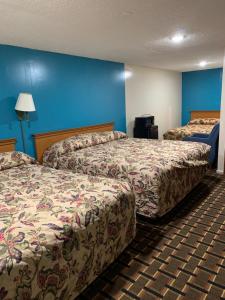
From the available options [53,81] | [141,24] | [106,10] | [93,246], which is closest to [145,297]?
[93,246]

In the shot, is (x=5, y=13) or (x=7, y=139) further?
(x=7, y=139)

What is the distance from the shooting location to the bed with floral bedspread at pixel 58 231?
115cm

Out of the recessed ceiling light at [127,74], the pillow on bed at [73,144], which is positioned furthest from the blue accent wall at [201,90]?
the pillow on bed at [73,144]

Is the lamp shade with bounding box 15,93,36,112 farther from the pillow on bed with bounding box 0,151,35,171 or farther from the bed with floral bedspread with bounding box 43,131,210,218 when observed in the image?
the bed with floral bedspread with bounding box 43,131,210,218

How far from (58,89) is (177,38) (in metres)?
1.91

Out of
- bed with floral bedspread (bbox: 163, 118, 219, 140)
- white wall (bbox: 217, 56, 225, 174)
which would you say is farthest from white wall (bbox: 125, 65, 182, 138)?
white wall (bbox: 217, 56, 225, 174)

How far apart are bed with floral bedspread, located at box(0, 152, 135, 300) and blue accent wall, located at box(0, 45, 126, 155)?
1.29 meters

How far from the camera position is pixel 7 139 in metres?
3.01

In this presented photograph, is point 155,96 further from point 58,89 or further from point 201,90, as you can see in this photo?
point 58,89

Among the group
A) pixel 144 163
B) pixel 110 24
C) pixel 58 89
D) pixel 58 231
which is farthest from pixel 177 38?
pixel 58 231

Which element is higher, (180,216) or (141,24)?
(141,24)

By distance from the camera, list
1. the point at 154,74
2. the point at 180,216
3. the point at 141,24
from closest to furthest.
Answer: the point at 141,24 → the point at 180,216 → the point at 154,74

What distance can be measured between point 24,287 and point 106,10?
2.15 meters

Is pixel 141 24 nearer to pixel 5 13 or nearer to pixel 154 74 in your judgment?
pixel 5 13
